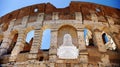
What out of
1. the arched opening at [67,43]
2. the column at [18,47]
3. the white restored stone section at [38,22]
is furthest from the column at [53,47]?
the column at [18,47]

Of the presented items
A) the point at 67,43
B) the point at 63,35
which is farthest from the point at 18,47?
the point at 67,43

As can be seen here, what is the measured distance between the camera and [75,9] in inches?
440

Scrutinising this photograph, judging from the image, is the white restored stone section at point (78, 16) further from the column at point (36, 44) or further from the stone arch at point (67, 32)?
the column at point (36, 44)

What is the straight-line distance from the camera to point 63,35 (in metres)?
10.1

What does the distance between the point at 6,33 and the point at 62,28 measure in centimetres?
397

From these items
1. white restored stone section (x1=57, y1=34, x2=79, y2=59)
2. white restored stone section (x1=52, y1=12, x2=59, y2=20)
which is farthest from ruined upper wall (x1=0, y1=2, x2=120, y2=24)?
white restored stone section (x1=57, y1=34, x2=79, y2=59)

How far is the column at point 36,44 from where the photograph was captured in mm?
8967

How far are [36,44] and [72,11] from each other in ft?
11.5

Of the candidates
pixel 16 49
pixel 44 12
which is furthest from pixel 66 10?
pixel 16 49

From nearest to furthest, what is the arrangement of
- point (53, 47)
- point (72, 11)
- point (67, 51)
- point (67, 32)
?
point (67, 51)
point (53, 47)
point (67, 32)
point (72, 11)

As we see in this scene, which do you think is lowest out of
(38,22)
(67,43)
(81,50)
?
(81,50)

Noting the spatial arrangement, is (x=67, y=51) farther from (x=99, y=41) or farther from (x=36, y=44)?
(x=99, y=41)

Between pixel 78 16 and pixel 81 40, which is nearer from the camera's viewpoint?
pixel 81 40

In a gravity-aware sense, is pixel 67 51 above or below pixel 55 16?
below
